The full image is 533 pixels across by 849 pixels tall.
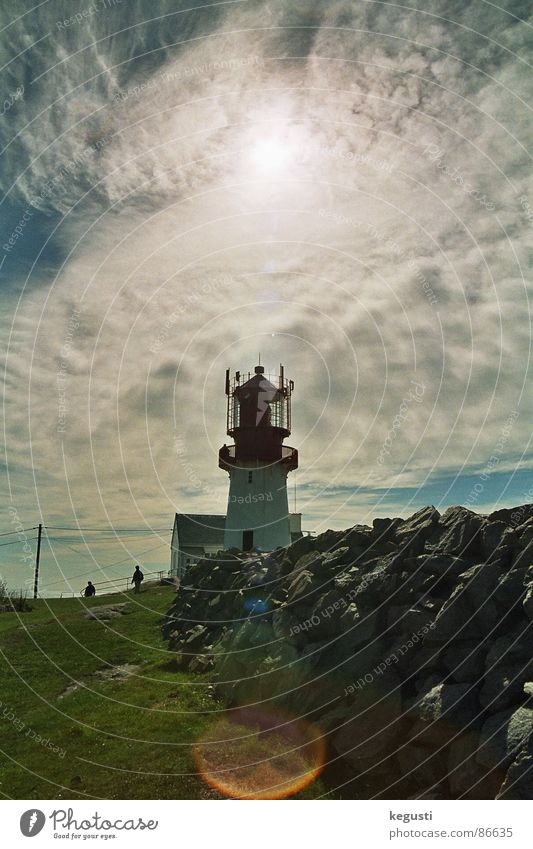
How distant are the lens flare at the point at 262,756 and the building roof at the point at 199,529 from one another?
50251 mm

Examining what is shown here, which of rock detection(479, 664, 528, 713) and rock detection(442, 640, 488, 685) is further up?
rock detection(442, 640, 488, 685)

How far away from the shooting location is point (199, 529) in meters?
66.9

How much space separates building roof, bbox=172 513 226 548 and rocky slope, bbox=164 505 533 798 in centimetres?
4540

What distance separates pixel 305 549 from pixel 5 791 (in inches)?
504

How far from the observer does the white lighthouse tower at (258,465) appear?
45.3 metres

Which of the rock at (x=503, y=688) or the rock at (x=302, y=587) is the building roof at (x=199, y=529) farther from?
the rock at (x=503, y=688)

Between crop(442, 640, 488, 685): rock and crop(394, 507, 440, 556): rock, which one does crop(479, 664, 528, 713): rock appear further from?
crop(394, 507, 440, 556): rock

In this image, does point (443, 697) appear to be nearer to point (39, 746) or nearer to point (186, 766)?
point (186, 766)

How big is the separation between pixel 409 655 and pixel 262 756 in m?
4.11

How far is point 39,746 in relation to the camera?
47.1 feet

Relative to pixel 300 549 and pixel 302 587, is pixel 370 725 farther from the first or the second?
pixel 300 549

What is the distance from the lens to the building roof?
6512 cm

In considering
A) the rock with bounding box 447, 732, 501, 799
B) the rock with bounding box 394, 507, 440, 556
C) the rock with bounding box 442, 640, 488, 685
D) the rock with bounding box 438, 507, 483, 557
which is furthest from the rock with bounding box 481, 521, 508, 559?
the rock with bounding box 447, 732, 501, 799
